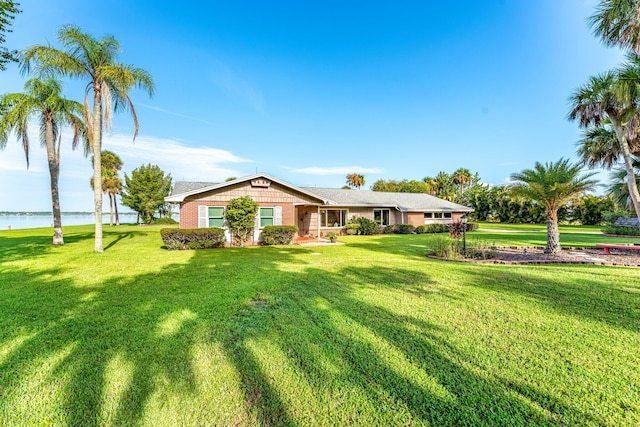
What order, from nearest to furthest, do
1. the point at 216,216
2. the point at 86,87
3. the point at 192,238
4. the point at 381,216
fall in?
the point at 86,87 < the point at 192,238 < the point at 216,216 < the point at 381,216

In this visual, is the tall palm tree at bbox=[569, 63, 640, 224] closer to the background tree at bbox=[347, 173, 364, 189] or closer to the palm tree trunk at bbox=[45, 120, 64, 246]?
the palm tree trunk at bbox=[45, 120, 64, 246]

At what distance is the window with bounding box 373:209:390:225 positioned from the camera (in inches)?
930

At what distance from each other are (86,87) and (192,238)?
8348 millimetres

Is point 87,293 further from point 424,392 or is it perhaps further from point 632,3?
point 632,3

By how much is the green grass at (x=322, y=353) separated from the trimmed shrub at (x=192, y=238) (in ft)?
20.3

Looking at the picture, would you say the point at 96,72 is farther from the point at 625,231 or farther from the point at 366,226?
the point at 625,231

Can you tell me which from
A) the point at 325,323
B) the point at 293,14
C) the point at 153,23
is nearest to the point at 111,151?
the point at 153,23

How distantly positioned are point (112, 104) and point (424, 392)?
52.5 ft

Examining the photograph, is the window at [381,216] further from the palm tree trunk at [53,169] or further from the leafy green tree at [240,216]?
the palm tree trunk at [53,169]

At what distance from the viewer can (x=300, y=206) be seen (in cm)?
1909

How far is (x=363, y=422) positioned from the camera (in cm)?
226

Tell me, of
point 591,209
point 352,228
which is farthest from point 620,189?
point 591,209

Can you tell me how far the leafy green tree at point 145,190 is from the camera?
40.2 meters

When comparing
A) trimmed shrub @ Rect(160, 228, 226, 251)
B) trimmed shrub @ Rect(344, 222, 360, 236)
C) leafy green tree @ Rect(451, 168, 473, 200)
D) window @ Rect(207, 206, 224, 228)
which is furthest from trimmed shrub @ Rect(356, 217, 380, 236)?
leafy green tree @ Rect(451, 168, 473, 200)
